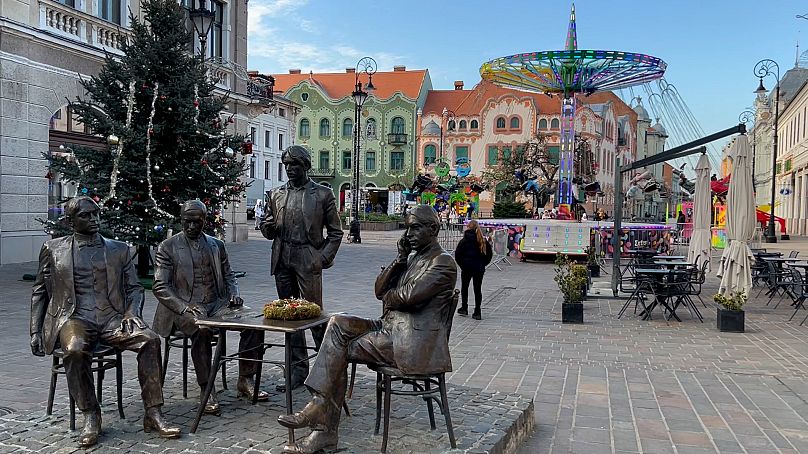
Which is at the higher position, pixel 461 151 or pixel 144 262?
pixel 461 151

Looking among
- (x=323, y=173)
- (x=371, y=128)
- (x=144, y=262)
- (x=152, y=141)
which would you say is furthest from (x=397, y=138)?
(x=152, y=141)

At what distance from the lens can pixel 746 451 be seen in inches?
206

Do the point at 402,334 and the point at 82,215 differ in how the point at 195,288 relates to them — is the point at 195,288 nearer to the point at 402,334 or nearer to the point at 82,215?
the point at 82,215

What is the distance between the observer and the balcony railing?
54.1 ft

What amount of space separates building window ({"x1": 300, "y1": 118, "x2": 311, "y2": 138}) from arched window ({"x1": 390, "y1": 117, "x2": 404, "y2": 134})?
323 inches

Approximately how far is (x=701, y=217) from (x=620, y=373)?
30.5 ft

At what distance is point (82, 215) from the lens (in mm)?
4914

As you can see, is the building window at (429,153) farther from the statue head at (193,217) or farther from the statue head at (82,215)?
the statue head at (82,215)

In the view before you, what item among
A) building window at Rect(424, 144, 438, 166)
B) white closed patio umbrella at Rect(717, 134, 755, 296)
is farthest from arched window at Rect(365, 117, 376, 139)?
white closed patio umbrella at Rect(717, 134, 755, 296)

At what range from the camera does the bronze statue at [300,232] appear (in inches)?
236

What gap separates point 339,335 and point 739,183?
9558 millimetres

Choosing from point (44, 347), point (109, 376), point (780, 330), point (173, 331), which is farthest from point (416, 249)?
point (780, 330)

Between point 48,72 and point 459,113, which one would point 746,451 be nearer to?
point 48,72

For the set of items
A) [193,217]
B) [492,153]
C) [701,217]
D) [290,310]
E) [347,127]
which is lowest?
[290,310]
